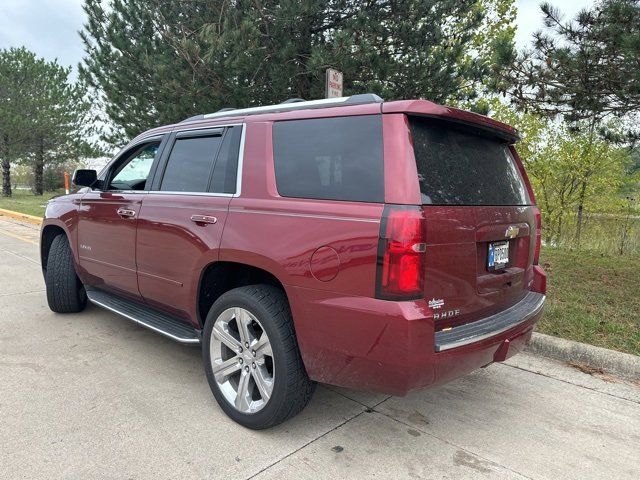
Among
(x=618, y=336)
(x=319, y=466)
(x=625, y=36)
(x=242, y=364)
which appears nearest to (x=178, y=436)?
(x=242, y=364)

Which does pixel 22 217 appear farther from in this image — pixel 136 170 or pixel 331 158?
pixel 331 158

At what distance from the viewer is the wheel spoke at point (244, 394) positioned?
9.18 ft

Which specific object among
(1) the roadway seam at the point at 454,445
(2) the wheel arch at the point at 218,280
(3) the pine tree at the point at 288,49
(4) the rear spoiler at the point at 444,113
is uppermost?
(3) the pine tree at the point at 288,49

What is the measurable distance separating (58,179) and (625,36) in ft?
136

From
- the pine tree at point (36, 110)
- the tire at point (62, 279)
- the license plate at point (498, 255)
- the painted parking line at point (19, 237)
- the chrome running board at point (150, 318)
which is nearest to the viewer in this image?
the license plate at point (498, 255)

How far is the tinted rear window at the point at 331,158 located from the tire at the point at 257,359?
0.67 m

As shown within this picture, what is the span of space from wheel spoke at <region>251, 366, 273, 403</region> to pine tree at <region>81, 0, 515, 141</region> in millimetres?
5143

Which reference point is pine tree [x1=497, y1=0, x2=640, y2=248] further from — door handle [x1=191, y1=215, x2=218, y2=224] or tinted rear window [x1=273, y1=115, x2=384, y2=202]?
door handle [x1=191, y1=215, x2=218, y2=224]

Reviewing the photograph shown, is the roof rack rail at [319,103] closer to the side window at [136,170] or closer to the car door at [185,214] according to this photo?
the car door at [185,214]

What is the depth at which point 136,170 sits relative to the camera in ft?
13.3

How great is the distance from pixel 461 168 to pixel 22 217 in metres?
16.4

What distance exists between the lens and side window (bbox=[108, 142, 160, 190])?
3.88 m

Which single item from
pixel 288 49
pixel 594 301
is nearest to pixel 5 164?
pixel 288 49

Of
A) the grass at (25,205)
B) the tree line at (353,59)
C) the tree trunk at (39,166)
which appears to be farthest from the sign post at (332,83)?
the tree trunk at (39,166)
